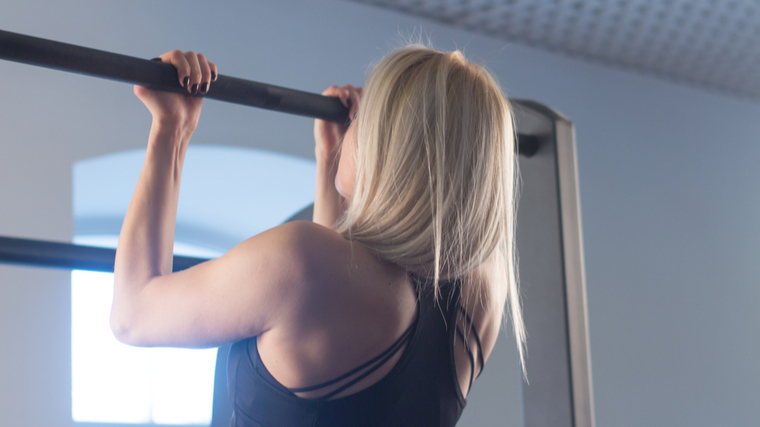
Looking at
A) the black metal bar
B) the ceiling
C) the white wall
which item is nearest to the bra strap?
the black metal bar

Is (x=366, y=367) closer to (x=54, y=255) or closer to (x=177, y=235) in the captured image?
(x=54, y=255)

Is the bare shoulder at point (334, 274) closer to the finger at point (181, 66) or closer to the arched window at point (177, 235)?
the finger at point (181, 66)

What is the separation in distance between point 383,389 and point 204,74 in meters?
0.39

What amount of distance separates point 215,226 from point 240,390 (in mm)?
1440

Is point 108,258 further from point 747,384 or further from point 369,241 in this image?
point 747,384

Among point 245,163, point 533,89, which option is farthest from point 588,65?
point 245,163

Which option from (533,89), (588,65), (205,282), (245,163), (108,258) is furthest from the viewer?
(588,65)

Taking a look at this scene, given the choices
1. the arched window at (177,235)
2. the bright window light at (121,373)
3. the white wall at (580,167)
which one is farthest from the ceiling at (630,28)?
the bright window light at (121,373)

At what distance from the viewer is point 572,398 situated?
727 millimetres

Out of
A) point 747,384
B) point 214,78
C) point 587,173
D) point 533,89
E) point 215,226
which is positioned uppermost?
point 533,89

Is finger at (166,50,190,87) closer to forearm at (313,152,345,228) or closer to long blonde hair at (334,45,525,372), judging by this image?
long blonde hair at (334,45,525,372)

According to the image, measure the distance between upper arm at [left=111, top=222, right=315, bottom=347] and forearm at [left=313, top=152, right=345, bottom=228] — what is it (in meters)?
0.37

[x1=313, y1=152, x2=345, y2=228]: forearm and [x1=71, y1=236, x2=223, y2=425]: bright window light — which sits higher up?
[x1=313, y1=152, x2=345, y2=228]: forearm

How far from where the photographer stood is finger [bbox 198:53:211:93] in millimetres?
624
